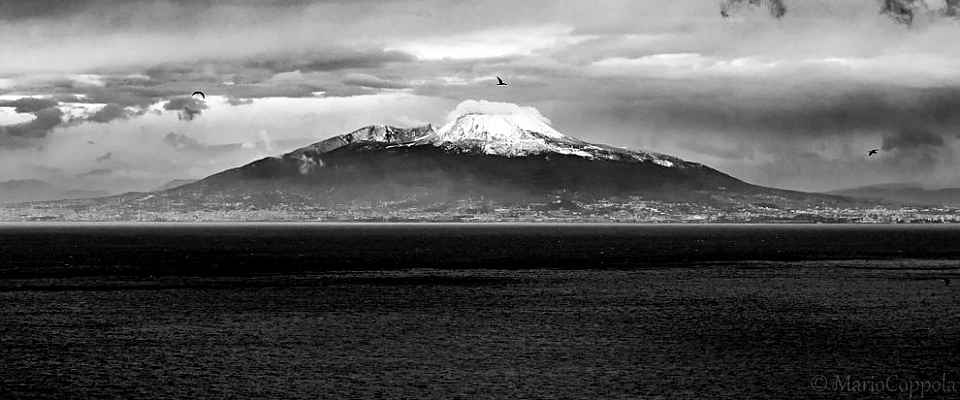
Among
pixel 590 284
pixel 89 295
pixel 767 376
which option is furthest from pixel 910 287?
pixel 89 295

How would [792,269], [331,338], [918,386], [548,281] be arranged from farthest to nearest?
[792,269] → [548,281] → [331,338] → [918,386]

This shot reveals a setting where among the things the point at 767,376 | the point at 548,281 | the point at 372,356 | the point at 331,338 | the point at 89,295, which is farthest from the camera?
the point at 548,281

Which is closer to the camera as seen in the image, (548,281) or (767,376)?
(767,376)

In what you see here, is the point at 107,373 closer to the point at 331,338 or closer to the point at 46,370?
the point at 46,370

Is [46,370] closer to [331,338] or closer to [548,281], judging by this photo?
[331,338]

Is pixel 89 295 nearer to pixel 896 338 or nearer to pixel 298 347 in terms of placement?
pixel 298 347

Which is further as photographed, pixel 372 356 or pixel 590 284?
pixel 590 284

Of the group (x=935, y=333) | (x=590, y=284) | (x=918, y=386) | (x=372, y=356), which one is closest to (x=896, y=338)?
(x=935, y=333)

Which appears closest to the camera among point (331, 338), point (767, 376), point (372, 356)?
point (767, 376)

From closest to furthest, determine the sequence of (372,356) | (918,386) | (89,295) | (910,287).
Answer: (918,386) → (372,356) → (89,295) → (910,287)

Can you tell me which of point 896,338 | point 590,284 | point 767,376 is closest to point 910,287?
point 590,284
